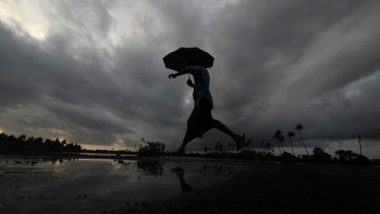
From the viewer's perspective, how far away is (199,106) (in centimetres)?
806

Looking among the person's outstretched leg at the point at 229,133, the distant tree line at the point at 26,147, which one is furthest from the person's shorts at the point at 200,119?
the distant tree line at the point at 26,147

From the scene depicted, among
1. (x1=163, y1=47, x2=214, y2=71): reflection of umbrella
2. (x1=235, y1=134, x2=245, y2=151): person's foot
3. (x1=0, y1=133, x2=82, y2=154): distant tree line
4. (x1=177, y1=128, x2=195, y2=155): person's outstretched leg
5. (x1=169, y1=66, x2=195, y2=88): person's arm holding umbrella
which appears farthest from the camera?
(x1=0, y1=133, x2=82, y2=154): distant tree line

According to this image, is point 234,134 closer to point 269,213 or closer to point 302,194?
point 302,194

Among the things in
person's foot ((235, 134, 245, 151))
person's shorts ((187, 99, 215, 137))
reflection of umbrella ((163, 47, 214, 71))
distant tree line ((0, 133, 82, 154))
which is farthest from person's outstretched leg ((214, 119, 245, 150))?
distant tree line ((0, 133, 82, 154))

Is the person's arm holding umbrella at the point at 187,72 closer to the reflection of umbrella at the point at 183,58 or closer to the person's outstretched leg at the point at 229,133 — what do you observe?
the reflection of umbrella at the point at 183,58

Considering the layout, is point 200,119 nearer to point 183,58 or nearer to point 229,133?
point 229,133

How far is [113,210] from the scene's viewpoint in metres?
3.44

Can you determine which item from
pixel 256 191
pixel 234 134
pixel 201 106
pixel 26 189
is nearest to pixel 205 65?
pixel 201 106

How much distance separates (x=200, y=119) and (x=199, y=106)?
0.39 metres

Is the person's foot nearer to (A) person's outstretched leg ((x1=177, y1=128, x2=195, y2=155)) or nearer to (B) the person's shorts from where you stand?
(B) the person's shorts

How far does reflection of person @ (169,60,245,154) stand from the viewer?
808 centimetres

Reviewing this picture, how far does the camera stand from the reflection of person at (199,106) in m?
8.08

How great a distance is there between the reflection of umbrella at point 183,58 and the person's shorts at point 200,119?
5.07 ft

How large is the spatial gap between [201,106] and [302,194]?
4.18 m
